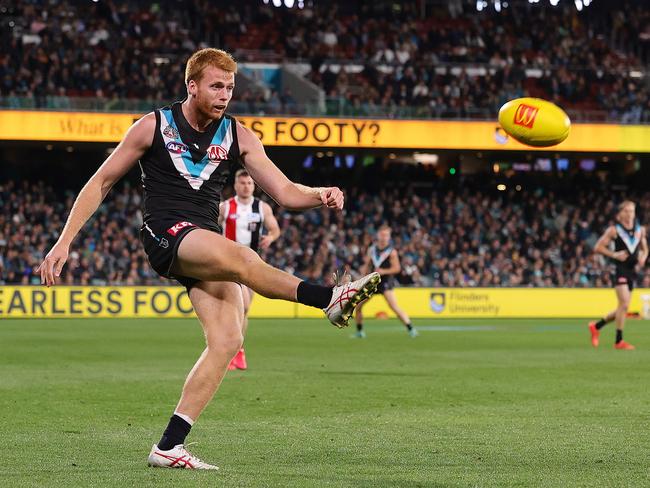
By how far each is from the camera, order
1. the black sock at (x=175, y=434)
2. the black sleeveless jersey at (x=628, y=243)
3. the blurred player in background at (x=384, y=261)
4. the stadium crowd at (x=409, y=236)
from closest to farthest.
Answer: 1. the black sock at (x=175, y=434)
2. the black sleeveless jersey at (x=628, y=243)
3. the blurred player in background at (x=384, y=261)
4. the stadium crowd at (x=409, y=236)

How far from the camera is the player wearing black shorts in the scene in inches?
260

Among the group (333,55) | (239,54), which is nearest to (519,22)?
(333,55)

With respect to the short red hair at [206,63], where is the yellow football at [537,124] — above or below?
below

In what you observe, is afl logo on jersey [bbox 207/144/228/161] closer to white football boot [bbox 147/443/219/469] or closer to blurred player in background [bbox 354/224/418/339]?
white football boot [bbox 147/443/219/469]

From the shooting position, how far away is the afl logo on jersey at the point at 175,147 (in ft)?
22.6

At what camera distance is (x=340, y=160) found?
44.6 metres

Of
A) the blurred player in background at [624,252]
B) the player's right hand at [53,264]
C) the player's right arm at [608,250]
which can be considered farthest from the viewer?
the blurred player in background at [624,252]

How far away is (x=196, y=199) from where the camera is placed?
6938mm

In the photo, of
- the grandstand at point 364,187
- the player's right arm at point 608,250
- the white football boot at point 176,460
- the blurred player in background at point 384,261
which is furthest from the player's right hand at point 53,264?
the blurred player in background at point 384,261

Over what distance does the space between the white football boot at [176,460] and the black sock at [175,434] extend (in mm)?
25

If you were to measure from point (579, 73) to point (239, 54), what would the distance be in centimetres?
1248

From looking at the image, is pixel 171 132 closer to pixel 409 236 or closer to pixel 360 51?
pixel 409 236

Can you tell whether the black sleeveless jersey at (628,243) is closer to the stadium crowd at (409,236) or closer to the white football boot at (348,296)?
the white football boot at (348,296)

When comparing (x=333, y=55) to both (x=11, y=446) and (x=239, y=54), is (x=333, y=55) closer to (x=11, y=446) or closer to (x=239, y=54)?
(x=239, y=54)
